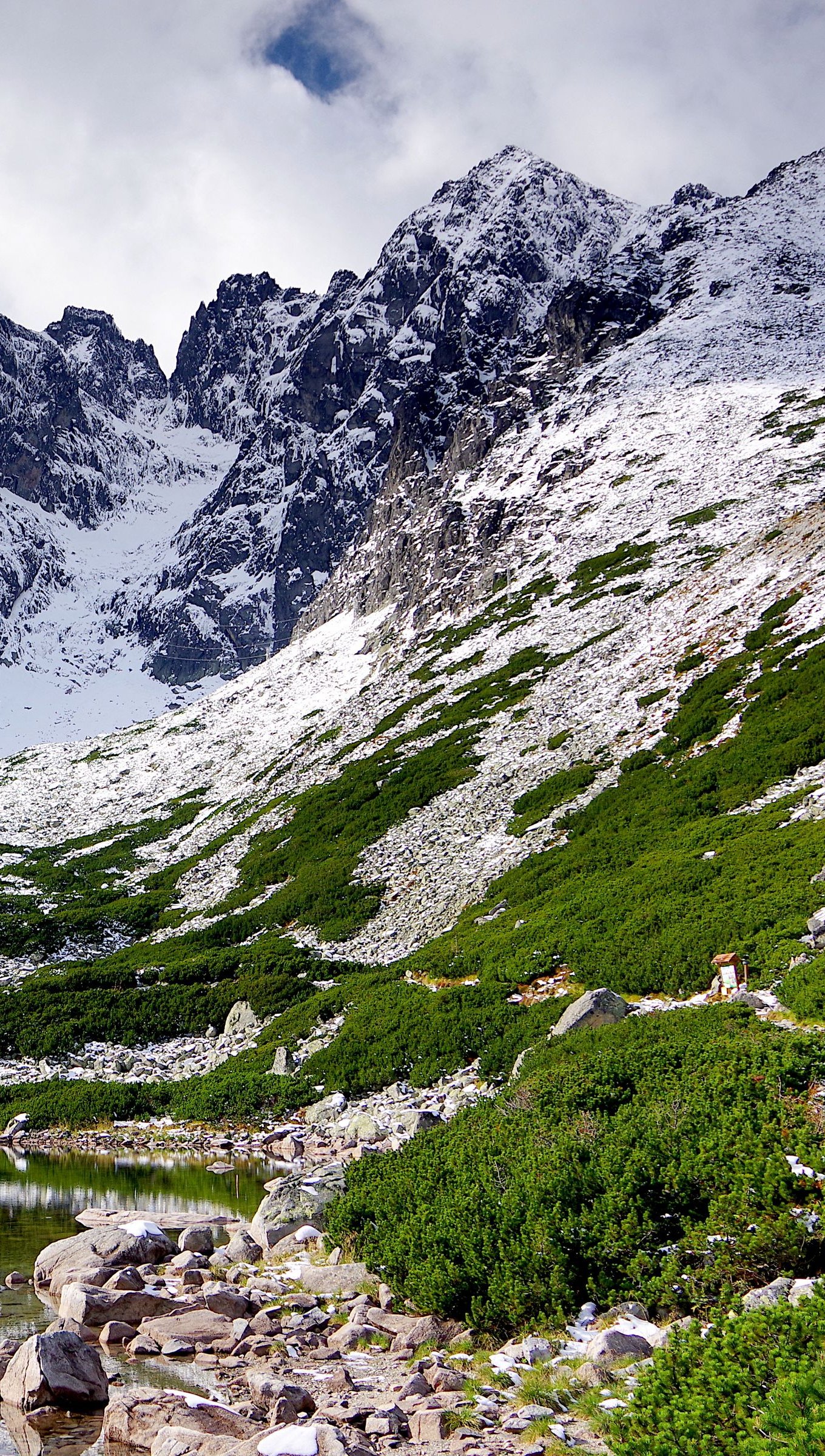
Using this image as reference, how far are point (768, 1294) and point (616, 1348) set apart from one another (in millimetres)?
1519

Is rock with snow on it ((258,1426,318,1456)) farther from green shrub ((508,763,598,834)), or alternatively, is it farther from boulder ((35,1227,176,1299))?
green shrub ((508,763,598,834))

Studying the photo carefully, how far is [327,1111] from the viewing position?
76.9 feet

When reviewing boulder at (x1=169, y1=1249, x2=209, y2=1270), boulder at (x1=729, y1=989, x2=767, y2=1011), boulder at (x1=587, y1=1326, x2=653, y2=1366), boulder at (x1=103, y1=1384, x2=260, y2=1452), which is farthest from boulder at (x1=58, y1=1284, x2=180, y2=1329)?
boulder at (x1=729, y1=989, x2=767, y2=1011)

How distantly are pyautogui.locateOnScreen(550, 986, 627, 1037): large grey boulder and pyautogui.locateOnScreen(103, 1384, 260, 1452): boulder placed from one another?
11.9 meters

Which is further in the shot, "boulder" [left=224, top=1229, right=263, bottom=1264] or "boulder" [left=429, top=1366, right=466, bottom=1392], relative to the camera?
"boulder" [left=224, top=1229, right=263, bottom=1264]

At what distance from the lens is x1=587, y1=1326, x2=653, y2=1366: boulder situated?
758 centimetres

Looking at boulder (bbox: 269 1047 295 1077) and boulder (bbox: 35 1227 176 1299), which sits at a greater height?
boulder (bbox: 35 1227 176 1299)

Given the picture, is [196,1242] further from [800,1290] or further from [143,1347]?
[800,1290]

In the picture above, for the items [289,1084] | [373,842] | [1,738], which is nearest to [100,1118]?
[289,1084]

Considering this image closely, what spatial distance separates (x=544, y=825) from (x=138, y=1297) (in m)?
27.7

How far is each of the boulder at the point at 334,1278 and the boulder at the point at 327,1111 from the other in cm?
1176

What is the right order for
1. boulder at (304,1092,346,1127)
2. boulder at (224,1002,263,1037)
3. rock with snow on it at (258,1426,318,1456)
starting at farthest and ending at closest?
boulder at (224,1002,263,1037) → boulder at (304,1092,346,1127) → rock with snow on it at (258,1426,318,1456)

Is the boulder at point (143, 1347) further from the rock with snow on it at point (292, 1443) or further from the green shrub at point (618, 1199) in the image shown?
the rock with snow on it at point (292, 1443)

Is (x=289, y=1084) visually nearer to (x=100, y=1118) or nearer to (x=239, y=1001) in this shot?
(x=100, y=1118)
